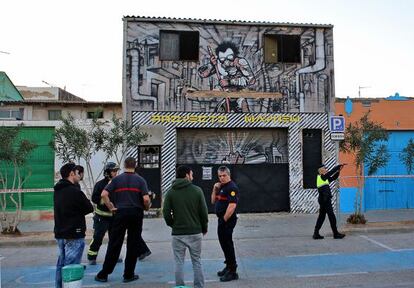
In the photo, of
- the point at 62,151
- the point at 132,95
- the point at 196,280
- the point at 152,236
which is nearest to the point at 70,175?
the point at 196,280

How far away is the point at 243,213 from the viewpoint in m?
15.8

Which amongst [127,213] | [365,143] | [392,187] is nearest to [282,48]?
[365,143]

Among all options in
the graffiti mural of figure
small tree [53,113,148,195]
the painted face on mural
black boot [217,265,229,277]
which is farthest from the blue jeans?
the painted face on mural

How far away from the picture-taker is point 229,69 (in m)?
15.9

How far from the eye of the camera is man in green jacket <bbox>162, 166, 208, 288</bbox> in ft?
19.6

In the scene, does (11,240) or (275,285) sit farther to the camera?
(11,240)

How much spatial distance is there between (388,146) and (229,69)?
6.59 meters

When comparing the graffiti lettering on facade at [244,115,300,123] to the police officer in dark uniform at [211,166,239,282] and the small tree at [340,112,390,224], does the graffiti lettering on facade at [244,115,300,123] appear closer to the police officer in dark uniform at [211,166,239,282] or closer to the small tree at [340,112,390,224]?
the small tree at [340,112,390,224]

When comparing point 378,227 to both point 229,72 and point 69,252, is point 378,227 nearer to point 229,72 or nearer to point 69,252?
point 229,72

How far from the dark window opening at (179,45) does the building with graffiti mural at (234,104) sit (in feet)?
0.12

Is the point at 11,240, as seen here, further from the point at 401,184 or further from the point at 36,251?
the point at 401,184

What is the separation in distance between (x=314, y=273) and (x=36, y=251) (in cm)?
631

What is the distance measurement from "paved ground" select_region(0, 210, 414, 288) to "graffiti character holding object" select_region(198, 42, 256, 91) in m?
5.63

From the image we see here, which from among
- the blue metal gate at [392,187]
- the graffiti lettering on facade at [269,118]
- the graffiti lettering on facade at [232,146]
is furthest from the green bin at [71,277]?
the blue metal gate at [392,187]
